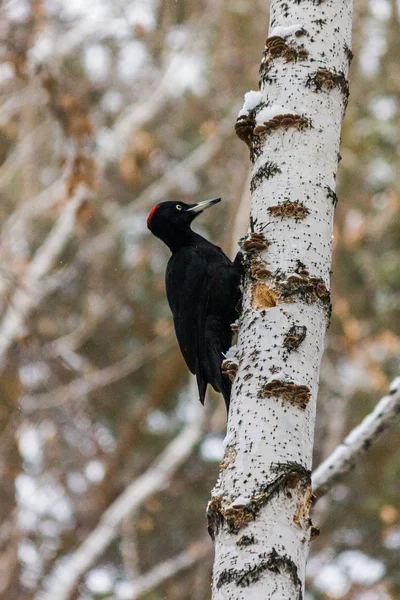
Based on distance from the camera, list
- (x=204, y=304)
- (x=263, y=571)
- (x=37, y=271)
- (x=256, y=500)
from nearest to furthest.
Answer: (x=263, y=571)
(x=256, y=500)
(x=204, y=304)
(x=37, y=271)

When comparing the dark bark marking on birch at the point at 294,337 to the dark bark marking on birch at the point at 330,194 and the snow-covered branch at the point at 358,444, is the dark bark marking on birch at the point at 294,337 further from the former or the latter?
the snow-covered branch at the point at 358,444

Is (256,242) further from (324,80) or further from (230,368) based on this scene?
(324,80)

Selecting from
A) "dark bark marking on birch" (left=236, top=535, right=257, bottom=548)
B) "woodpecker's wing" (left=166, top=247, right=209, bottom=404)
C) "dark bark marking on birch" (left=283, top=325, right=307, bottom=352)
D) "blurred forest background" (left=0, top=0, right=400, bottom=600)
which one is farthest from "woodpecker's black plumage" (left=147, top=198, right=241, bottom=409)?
"blurred forest background" (left=0, top=0, right=400, bottom=600)

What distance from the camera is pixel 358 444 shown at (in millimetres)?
2781

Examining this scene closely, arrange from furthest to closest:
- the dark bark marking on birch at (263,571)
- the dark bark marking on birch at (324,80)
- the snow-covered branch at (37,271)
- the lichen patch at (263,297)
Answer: the snow-covered branch at (37,271), the dark bark marking on birch at (324,80), the lichen patch at (263,297), the dark bark marking on birch at (263,571)

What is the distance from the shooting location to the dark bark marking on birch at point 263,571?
159cm

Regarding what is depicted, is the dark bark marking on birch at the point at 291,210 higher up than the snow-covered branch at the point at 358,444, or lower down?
higher up

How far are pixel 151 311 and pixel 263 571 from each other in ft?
37.4

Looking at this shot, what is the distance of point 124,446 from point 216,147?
475cm

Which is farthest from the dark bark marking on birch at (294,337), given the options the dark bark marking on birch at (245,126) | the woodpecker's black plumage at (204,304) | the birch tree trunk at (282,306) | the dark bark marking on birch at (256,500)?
the woodpecker's black plumage at (204,304)

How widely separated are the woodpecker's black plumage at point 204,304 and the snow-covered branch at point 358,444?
751mm

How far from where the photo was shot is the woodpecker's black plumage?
373 centimetres

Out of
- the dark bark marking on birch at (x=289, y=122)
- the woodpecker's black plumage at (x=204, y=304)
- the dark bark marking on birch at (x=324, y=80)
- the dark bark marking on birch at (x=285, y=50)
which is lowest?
the dark bark marking on birch at (x=289, y=122)

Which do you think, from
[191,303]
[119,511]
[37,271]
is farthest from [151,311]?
[191,303]
